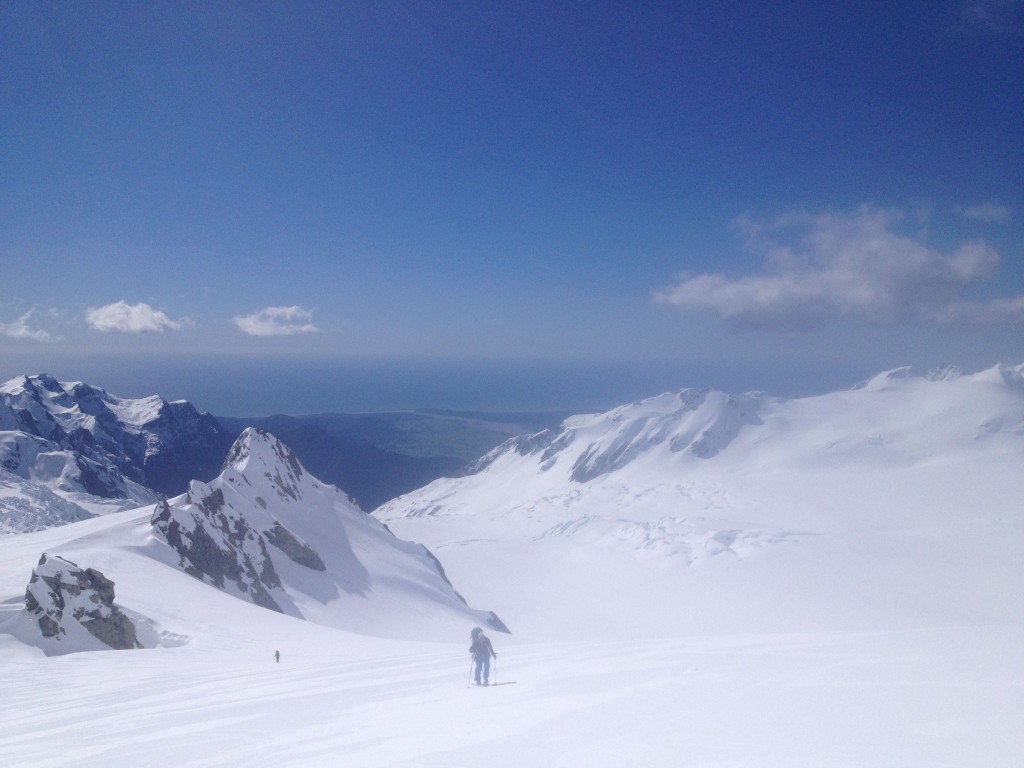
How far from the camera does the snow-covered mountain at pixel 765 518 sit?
61.2 metres

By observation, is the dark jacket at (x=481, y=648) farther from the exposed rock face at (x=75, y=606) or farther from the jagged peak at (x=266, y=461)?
the jagged peak at (x=266, y=461)

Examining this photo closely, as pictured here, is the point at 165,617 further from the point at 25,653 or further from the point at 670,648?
the point at 670,648

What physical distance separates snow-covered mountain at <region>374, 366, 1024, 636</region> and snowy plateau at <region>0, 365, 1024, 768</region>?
678mm

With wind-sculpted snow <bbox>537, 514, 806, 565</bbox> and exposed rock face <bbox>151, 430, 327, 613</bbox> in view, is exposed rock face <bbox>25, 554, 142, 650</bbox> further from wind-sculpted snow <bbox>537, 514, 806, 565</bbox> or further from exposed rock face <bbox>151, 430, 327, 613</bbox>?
wind-sculpted snow <bbox>537, 514, 806, 565</bbox>

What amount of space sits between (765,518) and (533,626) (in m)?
61.0

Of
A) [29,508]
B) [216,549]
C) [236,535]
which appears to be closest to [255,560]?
[236,535]

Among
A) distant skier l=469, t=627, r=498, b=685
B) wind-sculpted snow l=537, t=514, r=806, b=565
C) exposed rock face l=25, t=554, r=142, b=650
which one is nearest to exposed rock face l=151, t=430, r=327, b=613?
exposed rock face l=25, t=554, r=142, b=650

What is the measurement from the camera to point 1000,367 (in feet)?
609

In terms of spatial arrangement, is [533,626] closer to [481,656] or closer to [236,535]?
[236,535]

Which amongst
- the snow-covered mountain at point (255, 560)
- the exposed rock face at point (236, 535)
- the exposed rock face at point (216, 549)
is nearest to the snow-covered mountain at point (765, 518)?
the snow-covered mountain at point (255, 560)

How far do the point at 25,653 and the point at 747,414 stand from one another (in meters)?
189

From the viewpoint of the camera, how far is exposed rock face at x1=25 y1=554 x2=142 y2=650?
20344mm

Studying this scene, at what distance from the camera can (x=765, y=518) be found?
103m

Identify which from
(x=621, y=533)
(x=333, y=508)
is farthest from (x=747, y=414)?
(x=333, y=508)
